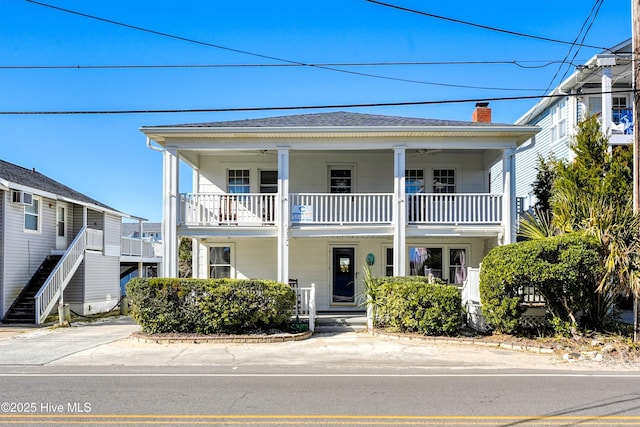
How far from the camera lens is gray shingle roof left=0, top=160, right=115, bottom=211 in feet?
62.7

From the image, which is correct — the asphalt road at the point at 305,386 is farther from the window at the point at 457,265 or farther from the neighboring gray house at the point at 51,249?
the window at the point at 457,265

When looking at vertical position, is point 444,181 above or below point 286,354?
above

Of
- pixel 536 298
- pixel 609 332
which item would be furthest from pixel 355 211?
pixel 609 332

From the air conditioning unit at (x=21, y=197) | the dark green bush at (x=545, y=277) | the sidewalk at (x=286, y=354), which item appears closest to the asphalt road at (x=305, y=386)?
the sidewalk at (x=286, y=354)

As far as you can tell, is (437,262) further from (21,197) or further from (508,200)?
(21,197)

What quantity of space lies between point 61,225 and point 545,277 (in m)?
18.0

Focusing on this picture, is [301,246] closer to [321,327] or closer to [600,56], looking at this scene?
[321,327]

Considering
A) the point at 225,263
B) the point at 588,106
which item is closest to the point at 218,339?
the point at 225,263

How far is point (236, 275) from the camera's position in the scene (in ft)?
59.8

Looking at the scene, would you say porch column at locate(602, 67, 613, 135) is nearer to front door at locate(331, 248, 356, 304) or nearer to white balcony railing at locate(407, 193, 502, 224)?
white balcony railing at locate(407, 193, 502, 224)

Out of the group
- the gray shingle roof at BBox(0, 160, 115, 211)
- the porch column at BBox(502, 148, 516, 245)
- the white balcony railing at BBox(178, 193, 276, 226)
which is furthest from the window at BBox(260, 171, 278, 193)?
the gray shingle roof at BBox(0, 160, 115, 211)

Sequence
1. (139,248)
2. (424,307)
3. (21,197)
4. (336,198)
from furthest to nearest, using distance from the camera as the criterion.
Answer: (139,248)
(21,197)
(336,198)
(424,307)

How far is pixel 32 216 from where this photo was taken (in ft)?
63.6

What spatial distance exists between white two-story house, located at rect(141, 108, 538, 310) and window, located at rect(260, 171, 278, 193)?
3 centimetres
